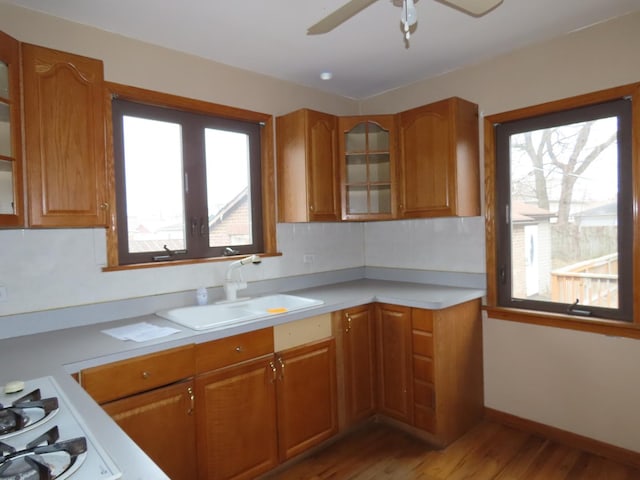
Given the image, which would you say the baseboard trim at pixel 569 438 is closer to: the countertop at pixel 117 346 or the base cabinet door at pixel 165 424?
the countertop at pixel 117 346

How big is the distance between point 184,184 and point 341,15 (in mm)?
1457

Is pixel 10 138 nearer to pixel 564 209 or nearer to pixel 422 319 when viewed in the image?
pixel 422 319

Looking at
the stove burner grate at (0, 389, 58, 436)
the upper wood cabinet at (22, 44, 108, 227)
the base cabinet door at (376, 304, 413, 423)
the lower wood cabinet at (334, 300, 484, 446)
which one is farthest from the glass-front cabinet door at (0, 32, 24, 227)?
the base cabinet door at (376, 304, 413, 423)

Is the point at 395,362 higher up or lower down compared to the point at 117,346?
lower down

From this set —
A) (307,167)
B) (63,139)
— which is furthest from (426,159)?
(63,139)

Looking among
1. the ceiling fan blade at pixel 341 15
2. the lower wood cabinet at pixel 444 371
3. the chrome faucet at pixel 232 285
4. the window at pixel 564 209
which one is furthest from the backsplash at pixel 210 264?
the ceiling fan blade at pixel 341 15

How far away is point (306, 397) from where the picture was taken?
2.26 metres

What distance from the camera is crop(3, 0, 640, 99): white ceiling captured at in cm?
194

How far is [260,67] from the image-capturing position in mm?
2693

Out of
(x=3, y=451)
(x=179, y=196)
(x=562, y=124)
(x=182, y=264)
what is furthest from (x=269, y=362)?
(x=562, y=124)

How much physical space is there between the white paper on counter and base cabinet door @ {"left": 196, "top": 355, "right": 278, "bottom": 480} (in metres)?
0.26

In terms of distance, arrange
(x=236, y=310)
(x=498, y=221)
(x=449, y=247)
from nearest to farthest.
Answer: (x=236, y=310) < (x=498, y=221) < (x=449, y=247)

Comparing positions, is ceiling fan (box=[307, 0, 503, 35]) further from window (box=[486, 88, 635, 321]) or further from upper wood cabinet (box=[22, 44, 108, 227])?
window (box=[486, 88, 635, 321])

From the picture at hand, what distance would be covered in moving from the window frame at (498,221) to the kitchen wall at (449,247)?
2.0 inches
